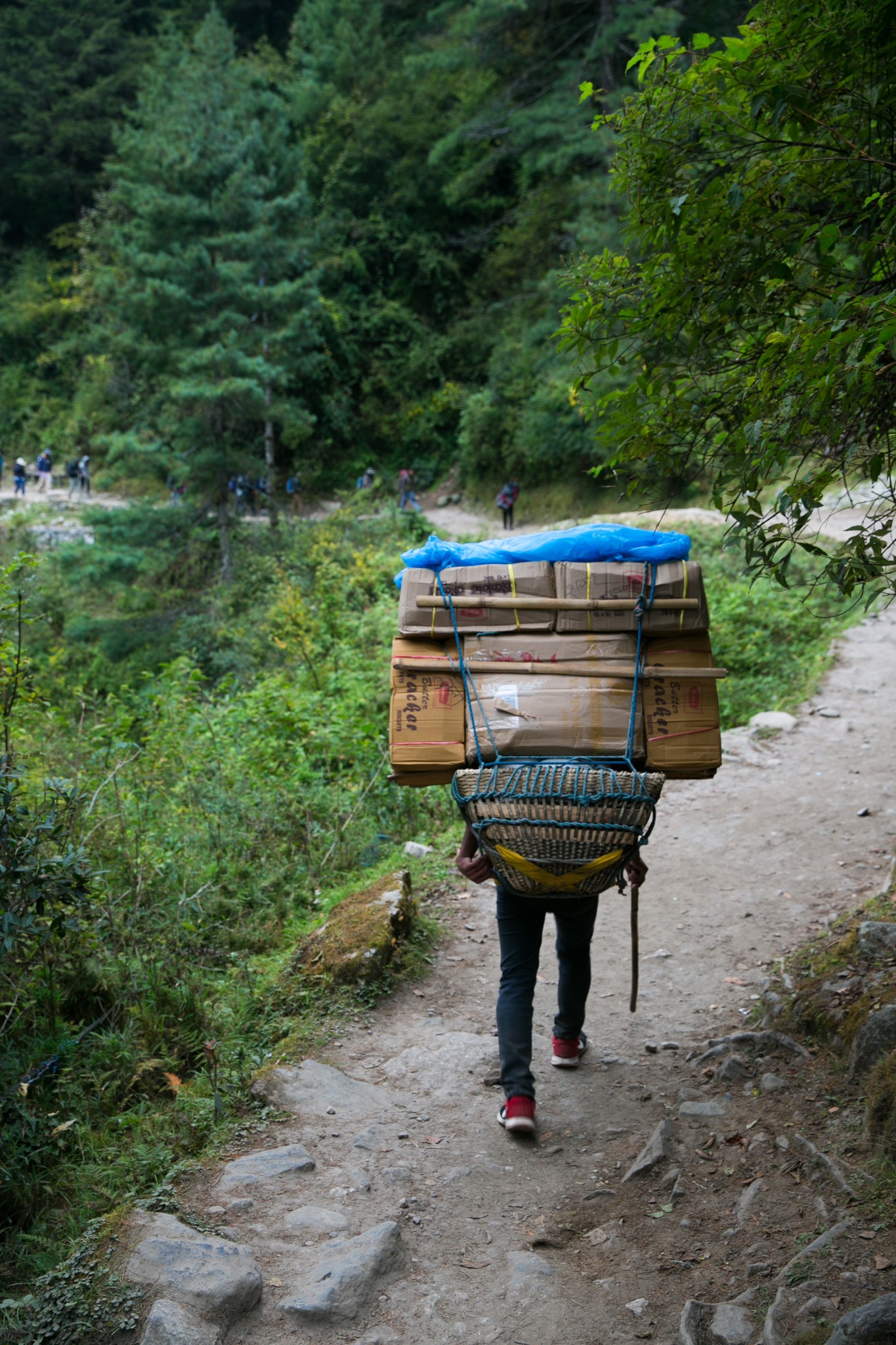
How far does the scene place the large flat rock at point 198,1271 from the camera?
2.51 meters

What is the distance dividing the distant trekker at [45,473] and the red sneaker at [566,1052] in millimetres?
30493

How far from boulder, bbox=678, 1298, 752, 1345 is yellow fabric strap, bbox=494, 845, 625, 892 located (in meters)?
1.09

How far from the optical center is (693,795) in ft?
24.7

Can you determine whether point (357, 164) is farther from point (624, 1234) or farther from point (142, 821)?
point (624, 1234)

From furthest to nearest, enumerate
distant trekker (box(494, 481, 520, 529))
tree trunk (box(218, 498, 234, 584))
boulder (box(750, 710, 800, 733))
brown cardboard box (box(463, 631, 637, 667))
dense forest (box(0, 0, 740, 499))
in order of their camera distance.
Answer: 1. distant trekker (box(494, 481, 520, 529))
2. tree trunk (box(218, 498, 234, 584))
3. dense forest (box(0, 0, 740, 499))
4. boulder (box(750, 710, 800, 733))
5. brown cardboard box (box(463, 631, 637, 667))

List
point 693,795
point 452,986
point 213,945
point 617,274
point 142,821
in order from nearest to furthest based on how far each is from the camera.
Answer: point 617,274, point 452,986, point 213,945, point 142,821, point 693,795

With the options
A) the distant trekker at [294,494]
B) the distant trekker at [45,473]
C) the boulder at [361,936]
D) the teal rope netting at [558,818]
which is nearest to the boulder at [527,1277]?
the teal rope netting at [558,818]

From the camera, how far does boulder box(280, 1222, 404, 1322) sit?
2596 millimetres

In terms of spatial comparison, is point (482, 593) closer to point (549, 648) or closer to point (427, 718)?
point (549, 648)

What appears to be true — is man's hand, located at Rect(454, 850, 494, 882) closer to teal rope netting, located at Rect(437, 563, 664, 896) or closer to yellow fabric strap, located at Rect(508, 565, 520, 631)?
teal rope netting, located at Rect(437, 563, 664, 896)

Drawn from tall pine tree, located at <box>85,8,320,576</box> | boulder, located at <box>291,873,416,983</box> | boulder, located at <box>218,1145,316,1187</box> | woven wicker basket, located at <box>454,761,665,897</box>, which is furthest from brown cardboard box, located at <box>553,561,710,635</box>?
tall pine tree, located at <box>85,8,320,576</box>

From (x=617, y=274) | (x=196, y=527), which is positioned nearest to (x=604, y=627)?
(x=617, y=274)

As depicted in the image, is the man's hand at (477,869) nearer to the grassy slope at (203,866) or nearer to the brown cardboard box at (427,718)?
the brown cardboard box at (427,718)

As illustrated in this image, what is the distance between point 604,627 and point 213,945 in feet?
10.4
